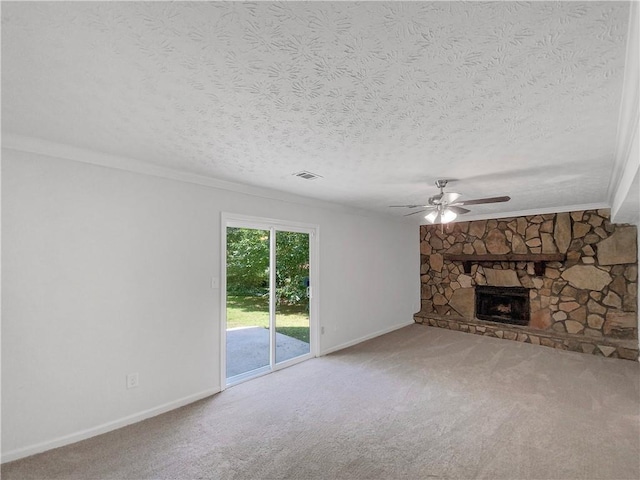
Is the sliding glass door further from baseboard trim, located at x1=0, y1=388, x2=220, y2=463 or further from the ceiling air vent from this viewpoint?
the ceiling air vent

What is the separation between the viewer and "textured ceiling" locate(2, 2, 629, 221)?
1.08 metres

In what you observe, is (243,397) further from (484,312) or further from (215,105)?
(484,312)

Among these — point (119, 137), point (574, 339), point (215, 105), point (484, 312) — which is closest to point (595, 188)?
point (574, 339)

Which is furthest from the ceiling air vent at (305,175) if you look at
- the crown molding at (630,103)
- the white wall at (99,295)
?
the crown molding at (630,103)

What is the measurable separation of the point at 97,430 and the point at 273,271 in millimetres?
2282

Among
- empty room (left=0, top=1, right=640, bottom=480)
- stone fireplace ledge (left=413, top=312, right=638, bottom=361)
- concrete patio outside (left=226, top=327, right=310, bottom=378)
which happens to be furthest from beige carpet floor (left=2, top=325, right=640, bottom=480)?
stone fireplace ledge (left=413, top=312, right=638, bottom=361)

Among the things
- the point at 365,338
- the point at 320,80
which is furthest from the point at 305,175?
the point at 365,338

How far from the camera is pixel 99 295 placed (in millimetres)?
2580

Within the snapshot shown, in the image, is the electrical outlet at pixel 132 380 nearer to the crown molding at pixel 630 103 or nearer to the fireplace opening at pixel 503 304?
the crown molding at pixel 630 103

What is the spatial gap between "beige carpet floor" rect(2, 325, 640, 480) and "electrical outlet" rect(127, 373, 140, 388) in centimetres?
35

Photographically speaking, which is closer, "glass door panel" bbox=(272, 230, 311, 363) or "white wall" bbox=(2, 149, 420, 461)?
"white wall" bbox=(2, 149, 420, 461)

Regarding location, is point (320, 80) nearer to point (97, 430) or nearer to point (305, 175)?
point (305, 175)

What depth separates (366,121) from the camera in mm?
1915

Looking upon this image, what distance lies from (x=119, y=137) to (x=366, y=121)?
71.1 inches
